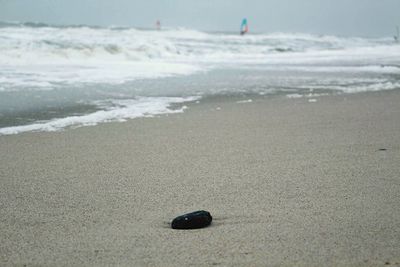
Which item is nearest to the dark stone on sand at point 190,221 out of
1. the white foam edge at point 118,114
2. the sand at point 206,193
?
the sand at point 206,193

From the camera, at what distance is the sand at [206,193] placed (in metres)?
1.46

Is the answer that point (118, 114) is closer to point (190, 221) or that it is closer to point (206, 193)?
point (206, 193)

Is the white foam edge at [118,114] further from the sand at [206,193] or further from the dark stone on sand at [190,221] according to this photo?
the dark stone on sand at [190,221]

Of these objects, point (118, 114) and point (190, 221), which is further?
point (118, 114)

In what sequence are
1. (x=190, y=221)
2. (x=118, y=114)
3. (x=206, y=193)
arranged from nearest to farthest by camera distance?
1. (x=190, y=221)
2. (x=206, y=193)
3. (x=118, y=114)

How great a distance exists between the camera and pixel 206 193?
6.86 ft

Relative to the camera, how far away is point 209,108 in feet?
15.0

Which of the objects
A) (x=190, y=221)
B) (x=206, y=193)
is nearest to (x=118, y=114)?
(x=206, y=193)

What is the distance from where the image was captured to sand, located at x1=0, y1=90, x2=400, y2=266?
146cm

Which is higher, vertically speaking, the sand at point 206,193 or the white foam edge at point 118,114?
the white foam edge at point 118,114

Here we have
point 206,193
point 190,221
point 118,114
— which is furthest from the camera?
point 118,114

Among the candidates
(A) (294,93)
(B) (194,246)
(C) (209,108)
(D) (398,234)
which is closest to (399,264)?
(D) (398,234)

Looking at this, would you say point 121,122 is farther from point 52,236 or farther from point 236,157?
point 52,236

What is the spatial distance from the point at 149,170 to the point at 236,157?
0.55 meters
